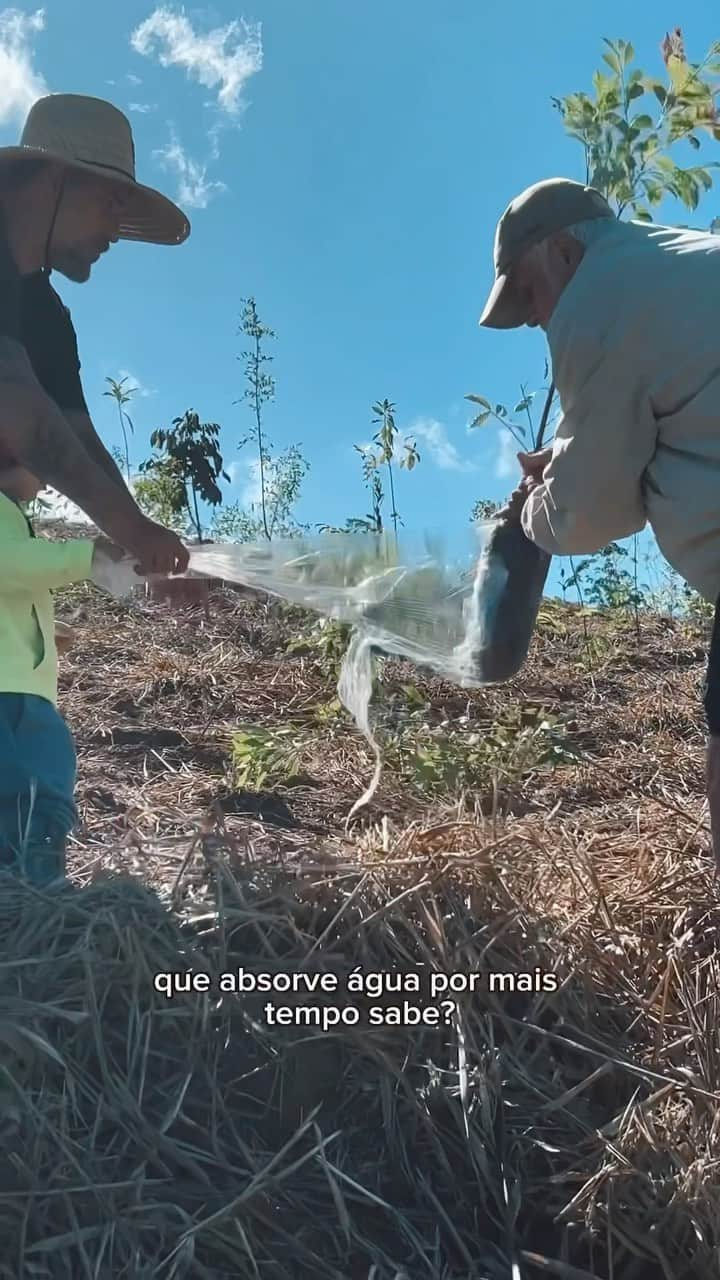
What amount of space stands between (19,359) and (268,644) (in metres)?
2.55

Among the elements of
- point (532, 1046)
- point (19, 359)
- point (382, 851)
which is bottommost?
point (532, 1046)

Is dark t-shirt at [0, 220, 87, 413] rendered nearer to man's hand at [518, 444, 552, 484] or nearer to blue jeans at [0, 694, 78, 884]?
blue jeans at [0, 694, 78, 884]

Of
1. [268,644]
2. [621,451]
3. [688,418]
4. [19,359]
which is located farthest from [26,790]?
[268,644]

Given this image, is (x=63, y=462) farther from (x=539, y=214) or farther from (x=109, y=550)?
(x=539, y=214)

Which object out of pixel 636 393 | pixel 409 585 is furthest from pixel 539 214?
pixel 409 585

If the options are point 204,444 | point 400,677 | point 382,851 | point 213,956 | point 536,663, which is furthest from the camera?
point 204,444

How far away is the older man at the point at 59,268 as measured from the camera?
164cm

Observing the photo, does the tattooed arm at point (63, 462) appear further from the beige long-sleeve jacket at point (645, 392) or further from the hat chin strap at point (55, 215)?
the beige long-sleeve jacket at point (645, 392)

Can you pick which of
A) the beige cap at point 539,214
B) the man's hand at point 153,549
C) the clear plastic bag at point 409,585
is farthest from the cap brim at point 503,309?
the man's hand at point 153,549

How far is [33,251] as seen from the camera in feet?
5.91

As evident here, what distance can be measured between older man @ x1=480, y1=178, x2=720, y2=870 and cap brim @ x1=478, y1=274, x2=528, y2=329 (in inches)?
4.7

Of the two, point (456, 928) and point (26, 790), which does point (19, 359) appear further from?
point (456, 928)

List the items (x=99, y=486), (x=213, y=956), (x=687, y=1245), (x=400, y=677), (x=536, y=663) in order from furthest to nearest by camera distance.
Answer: (x=536, y=663) < (x=400, y=677) < (x=99, y=486) < (x=213, y=956) < (x=687, y=1245)

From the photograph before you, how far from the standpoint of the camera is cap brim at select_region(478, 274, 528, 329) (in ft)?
5.80
